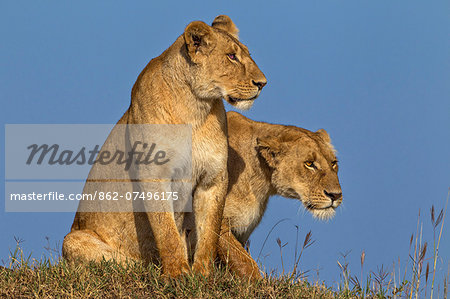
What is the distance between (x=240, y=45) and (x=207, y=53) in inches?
→ 14.0

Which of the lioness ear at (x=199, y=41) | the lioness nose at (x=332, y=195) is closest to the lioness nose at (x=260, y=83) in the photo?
the lioness ear at (x=199, y=41)

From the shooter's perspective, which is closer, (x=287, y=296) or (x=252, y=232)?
(x=287, y=296)

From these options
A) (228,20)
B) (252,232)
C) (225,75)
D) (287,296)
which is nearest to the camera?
(287,296)

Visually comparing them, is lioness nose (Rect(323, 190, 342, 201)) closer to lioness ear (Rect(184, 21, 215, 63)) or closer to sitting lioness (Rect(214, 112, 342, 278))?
sitting lioness (Rect(214, 112, 342, 278))

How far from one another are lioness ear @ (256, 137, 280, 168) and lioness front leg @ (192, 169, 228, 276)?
1.19m

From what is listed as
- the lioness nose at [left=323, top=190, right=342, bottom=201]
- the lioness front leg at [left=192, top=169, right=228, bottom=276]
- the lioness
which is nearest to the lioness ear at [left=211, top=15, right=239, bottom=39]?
the lioness

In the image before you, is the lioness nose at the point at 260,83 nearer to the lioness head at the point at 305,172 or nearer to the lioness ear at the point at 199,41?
the lioness ear at the point at 199,41

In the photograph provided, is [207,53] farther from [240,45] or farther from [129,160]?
[129,160]

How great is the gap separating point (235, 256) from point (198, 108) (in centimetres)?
144

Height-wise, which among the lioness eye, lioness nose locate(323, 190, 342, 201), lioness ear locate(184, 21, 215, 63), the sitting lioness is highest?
lioness ear locate(184, 21, 215, 63)

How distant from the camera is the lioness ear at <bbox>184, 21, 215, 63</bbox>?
5492mm

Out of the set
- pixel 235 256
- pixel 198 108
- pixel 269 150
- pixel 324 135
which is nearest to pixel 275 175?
pixel 269 150

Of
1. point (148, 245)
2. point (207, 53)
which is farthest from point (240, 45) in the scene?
point (148, 245)

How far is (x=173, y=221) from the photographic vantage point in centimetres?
543
